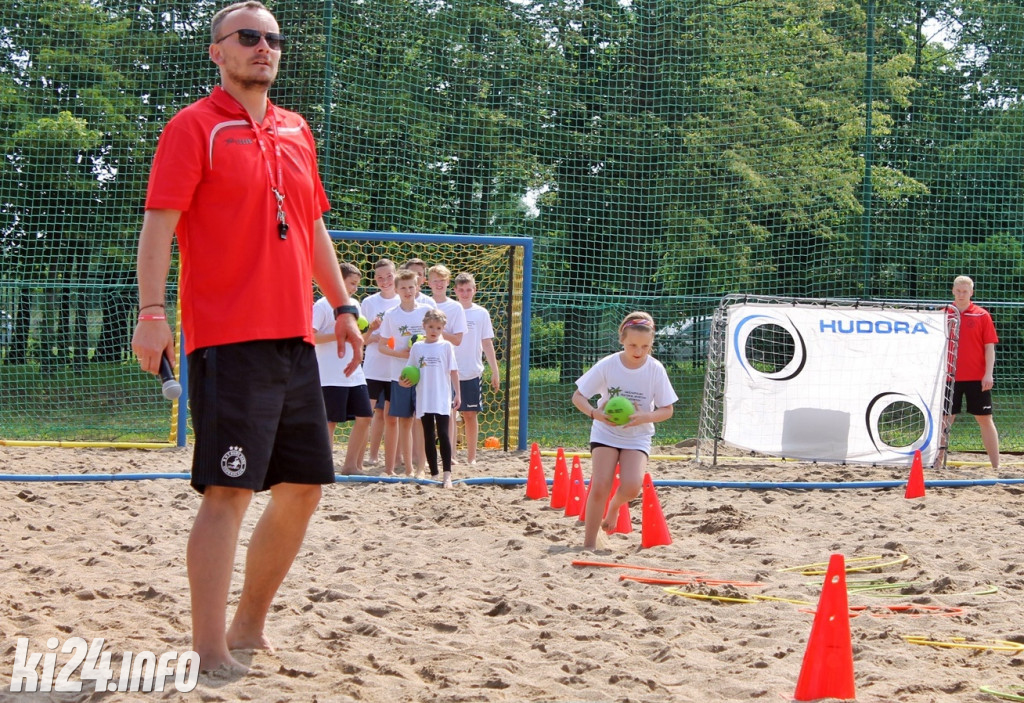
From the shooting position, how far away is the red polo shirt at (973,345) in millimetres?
11211

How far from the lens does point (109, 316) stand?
14.6 metres

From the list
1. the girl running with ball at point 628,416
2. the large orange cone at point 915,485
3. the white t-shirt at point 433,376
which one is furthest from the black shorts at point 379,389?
the large orange cone at point 915,485

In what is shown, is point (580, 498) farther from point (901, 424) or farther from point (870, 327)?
point (870, 327)

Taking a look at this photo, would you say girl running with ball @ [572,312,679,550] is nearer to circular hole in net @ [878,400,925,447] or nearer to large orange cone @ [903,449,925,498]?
large orange cone @ [903,449,925,498]

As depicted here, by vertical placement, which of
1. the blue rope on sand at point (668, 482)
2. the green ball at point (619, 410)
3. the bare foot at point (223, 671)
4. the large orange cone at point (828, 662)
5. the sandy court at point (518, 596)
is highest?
the green ball at point (619, 410)

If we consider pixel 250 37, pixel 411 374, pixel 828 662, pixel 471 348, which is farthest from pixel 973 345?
pixel 250 37

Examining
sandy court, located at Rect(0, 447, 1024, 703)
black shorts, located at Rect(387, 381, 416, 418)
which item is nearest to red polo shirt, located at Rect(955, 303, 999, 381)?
sandy court, located at Rect(0, 447, 1024, 703)

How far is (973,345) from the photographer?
36.9ft

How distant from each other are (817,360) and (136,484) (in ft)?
22.0

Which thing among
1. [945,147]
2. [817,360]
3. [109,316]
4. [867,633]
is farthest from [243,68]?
[945,147]

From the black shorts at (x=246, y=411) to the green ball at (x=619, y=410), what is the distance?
294 centimetres

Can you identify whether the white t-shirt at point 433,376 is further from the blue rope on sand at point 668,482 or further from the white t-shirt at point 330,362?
the blue rope on sand at point 668,482

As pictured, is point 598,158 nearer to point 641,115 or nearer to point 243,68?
point 641,115

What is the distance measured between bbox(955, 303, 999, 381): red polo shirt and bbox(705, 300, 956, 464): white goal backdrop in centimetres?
15
